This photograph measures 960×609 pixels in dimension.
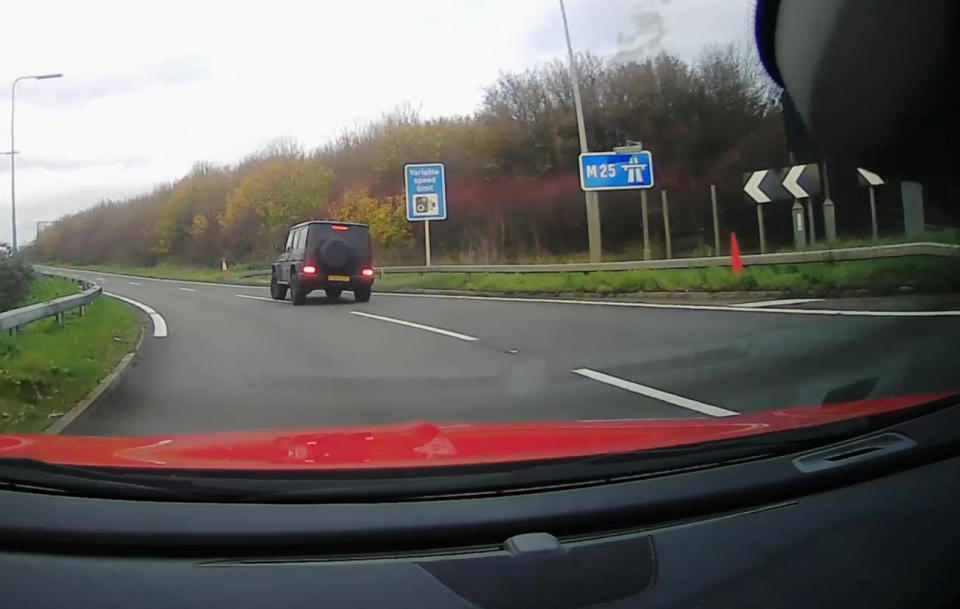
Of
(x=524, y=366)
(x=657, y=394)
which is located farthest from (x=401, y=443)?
(x=524, y=366)

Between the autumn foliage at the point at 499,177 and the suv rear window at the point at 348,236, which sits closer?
the autumn foliage at the point at 499,177

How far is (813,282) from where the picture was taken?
11844 millimetres

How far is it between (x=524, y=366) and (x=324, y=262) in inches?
202

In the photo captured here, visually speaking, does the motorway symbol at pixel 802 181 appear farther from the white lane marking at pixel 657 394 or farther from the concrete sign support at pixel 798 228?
the white lane marking at pixel 657 394

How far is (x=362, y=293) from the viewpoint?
13789 millimetres

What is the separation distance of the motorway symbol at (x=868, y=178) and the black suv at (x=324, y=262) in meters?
5.78

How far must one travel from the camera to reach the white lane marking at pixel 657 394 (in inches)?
219

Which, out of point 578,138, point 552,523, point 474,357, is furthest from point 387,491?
point 578,138

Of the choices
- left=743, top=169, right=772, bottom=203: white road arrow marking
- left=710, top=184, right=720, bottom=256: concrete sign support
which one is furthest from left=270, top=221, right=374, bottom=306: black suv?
left=743, top=169, right=772, bottom=203: white road arrow marking

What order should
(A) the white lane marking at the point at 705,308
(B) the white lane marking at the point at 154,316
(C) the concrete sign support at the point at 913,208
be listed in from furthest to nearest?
1. (B) the white lane marking at the point at 154,316
2. (A) the white lane marking at the point at 705,308
3. (C) the concrete sign support at the point at 913,208

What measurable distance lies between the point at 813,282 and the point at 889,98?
213 inches

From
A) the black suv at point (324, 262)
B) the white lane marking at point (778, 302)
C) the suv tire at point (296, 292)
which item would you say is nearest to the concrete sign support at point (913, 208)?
the white lane marking at point (778, 302)

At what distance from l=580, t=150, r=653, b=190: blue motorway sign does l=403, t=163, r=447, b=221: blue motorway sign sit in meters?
2.17

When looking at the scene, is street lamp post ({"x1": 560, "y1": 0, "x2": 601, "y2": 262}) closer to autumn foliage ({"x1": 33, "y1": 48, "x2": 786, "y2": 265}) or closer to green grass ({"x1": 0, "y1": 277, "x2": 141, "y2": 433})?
autumn foliage ({"x1": 33, "y1": 48, "x2": 786, "y2": 265})
